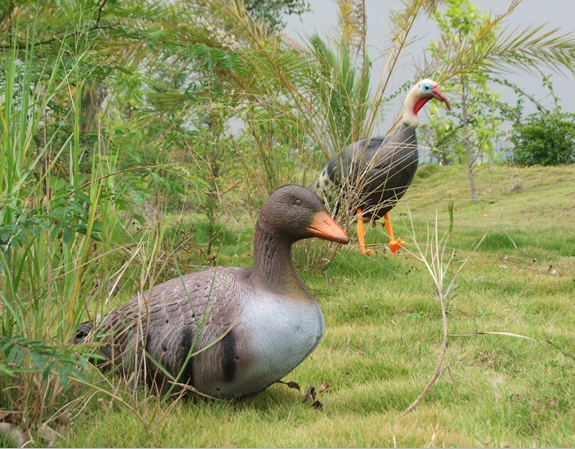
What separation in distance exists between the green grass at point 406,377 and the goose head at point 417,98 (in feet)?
4.97

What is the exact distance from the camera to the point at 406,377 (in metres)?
2.46

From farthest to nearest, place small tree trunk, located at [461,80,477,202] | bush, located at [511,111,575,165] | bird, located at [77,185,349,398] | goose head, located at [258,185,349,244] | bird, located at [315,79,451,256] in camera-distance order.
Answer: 1. bush, located at [511,111,575,165]
2. small tree trunk, located at [461,80,477,202]
3. bird, located at [315,79,451,256]
4. goose head, located at [258,185,349,244]
5. bird, located at [77,185,349,398]

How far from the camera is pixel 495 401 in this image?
2.10 m

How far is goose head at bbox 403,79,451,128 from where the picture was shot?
5.28 meters

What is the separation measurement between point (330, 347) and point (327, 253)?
60.5 inches

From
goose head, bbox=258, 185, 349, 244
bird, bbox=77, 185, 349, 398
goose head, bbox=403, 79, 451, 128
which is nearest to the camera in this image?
bird, bbox=77, 185, 349, 398

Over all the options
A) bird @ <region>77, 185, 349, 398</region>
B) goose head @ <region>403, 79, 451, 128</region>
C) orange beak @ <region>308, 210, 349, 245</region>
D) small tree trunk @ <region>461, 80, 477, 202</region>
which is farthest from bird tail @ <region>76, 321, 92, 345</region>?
small tree trunk @ <region>461, 80, 477, 202</region>

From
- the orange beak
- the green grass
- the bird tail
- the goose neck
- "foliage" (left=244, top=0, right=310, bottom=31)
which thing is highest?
"foliage" (left=244, top=0, right=310, bottom=31)

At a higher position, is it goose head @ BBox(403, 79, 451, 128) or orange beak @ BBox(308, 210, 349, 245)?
goose head @ BBox(403, 79, 451, 128)

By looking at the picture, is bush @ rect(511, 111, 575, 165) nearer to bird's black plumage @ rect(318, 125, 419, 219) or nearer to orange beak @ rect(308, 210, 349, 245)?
bird's black plumage @ rect(318, 125, 419, 219)

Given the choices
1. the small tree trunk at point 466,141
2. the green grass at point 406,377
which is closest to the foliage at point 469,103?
the small tree trunk at point 466,141

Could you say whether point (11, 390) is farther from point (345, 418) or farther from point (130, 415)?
point (345, 418)

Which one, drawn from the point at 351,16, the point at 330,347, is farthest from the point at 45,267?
the point at 351,16

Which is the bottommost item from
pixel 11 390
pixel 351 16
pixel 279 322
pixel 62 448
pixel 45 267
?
pixel 62 448
